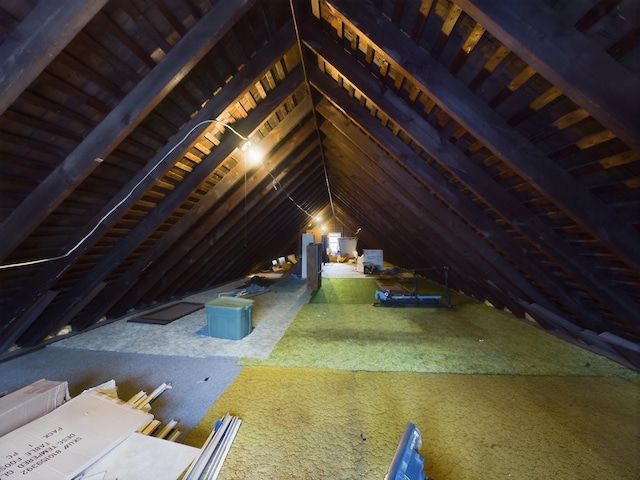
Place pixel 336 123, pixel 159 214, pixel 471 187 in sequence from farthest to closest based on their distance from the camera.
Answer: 1. pixel 336 123
2. pixel 159 214
3. pixel 471 187

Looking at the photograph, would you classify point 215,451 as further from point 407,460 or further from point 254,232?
point 254,232

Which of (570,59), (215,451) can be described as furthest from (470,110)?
(215,451)

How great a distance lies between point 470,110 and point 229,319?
11.6ft

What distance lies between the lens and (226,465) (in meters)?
1.55

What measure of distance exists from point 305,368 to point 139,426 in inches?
58.7

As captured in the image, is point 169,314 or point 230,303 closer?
point 230,303

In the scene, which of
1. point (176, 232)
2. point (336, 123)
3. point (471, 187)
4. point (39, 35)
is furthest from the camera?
point (336, 123)

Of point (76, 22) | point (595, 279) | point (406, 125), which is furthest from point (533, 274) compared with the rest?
point (76, 22)

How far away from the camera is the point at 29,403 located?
1691 mm

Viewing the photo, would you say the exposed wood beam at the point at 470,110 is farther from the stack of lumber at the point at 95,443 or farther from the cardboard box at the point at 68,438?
the cardboard box at the point at 68,438

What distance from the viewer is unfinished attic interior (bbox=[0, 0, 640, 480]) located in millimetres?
1408

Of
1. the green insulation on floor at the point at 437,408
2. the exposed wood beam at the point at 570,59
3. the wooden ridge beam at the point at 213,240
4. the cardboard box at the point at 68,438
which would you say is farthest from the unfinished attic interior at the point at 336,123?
the cardboard box at the point at 68,438

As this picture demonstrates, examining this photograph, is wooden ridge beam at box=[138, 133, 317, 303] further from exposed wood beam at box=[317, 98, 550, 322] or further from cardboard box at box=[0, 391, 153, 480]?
cardboard box at box=[0, 391, 153, 480]

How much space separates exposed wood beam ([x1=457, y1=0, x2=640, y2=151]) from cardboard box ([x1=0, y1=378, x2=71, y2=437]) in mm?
3463
